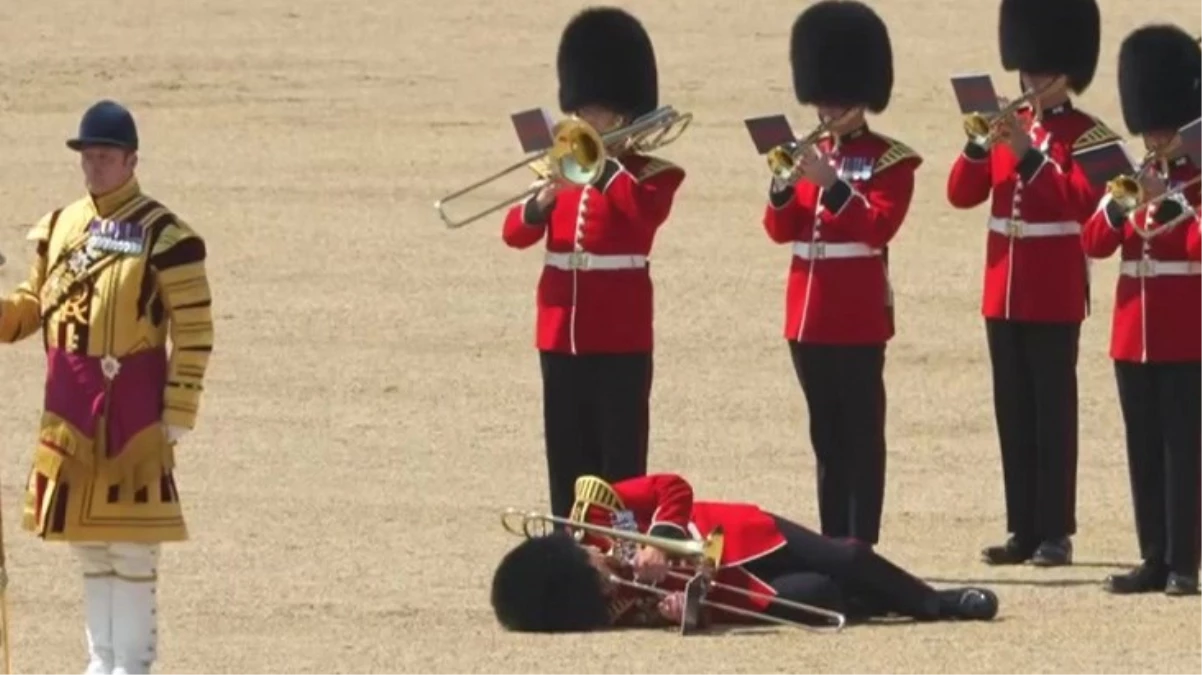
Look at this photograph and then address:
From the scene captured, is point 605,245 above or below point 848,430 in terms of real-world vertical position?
above

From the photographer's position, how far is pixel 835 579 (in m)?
10.6

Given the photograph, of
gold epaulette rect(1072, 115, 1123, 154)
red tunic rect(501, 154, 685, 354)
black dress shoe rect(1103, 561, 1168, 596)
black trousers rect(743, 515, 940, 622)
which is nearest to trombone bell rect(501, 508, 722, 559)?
black trousers rect(743, 515, 940, 622)

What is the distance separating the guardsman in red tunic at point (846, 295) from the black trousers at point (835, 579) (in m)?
0.67

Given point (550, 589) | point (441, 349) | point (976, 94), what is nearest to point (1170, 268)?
point (976, 94)

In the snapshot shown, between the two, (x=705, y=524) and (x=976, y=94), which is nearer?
(x=705, y=524)

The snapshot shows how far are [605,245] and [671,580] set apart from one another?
1.25 meters

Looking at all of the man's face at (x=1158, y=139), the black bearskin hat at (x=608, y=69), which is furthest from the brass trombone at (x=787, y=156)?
the man's face at (x=1158, y=139)

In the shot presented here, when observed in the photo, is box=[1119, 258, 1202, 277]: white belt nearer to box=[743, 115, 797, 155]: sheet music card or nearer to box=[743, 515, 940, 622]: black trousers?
box=[743, 115, 797, 155]: sheet music card

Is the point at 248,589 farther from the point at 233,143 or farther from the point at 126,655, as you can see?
the point at 233,143

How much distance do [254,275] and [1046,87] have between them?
6089 mm

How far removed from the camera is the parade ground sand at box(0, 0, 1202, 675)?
10.5m

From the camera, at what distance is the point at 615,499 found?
1048 centimetres

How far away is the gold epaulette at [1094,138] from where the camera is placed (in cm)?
1130

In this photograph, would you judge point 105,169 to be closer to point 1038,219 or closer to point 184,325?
point 184,325
